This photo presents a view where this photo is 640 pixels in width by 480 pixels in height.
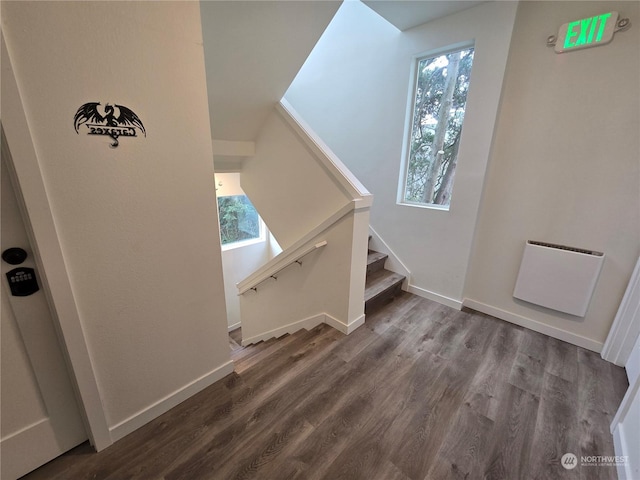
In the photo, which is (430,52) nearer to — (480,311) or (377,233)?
(377,233)

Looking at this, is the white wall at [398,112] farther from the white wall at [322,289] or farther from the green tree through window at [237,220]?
the green tree through window at [237,220]

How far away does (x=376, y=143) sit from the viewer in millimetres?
3002

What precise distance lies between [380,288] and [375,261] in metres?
0.37

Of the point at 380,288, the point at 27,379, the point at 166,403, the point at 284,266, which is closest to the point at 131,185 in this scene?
the point at 27,379

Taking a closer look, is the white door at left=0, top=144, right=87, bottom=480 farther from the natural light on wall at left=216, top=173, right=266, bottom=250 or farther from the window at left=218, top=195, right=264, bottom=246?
the window at left=218, top=195, right=264, bottom=246

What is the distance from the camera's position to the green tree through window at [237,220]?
467 centimetres

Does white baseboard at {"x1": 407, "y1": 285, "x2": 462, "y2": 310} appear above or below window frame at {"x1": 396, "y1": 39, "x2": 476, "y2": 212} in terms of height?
below

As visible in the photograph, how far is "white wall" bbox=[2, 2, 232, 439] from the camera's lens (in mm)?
955

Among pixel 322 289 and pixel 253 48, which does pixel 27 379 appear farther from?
pixel 253 48

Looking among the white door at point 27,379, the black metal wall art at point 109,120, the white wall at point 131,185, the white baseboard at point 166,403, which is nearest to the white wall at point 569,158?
the white wall at point 131,185

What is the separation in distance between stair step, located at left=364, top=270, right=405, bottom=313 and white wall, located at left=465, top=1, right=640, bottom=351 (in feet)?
3.38

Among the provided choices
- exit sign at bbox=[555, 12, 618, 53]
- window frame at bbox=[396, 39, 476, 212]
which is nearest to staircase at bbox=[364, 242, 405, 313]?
window frame at bbox=[396, 39, 476, 212]

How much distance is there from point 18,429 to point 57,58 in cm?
152

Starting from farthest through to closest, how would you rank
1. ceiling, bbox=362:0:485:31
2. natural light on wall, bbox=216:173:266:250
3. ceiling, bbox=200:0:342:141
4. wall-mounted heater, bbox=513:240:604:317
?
natural light on wall, bbox=216:173:266:250, ceiling, bbox=362:0:485:31, wall-mounted heater, bbox=513:240:604:317, ceiling, bbox=200:0:342:141
